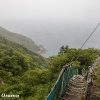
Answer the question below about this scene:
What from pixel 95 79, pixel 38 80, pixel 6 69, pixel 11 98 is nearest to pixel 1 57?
pixel 6 69

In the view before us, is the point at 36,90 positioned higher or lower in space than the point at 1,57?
lower

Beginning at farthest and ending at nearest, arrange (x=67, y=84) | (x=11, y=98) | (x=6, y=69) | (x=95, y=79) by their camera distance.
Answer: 1. (x=6, y=69)
2. (x=11, y=98)
3. (x=67, y=84)
4. (x=95, y=79)

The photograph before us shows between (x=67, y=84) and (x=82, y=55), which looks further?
(x=82, y=55)

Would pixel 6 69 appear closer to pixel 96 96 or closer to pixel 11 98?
pixel 11 98

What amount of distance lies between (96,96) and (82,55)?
2356 centimetres

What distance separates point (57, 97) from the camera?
12.9m

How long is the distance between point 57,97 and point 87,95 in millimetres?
1994

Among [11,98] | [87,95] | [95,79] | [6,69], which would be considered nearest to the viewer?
[87,95]

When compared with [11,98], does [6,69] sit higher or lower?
higher

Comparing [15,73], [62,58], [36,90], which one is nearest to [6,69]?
[15,73]

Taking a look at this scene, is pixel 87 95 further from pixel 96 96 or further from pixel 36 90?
pixel 36 90

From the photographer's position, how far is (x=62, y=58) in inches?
1325

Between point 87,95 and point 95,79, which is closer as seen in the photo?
point 87,95

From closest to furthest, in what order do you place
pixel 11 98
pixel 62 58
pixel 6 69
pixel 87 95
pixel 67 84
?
1. pixel 87 95
2. pixel 67 84
3. pixel 11 98
4. pixel 62 58
5. pixel 6 69
